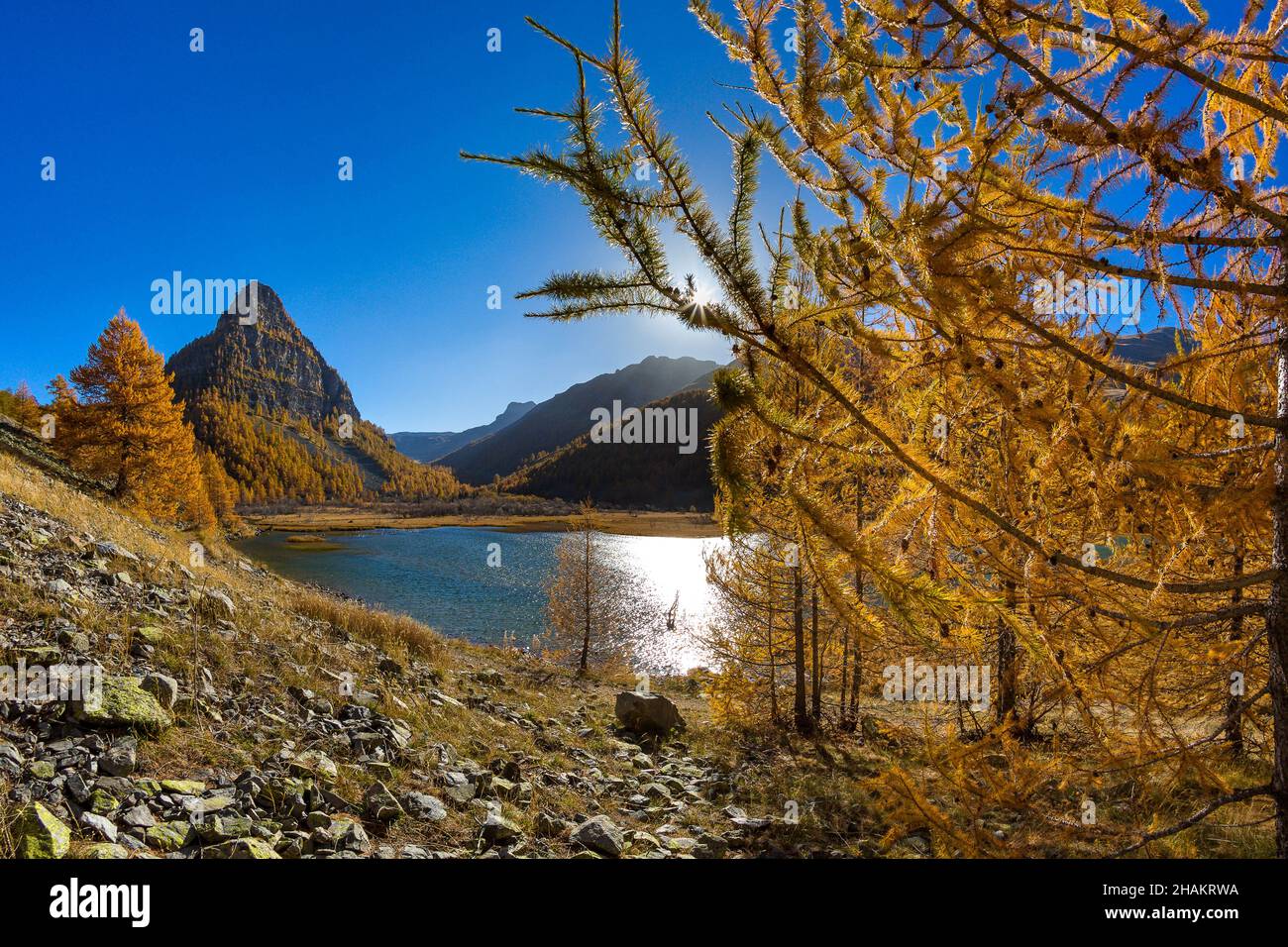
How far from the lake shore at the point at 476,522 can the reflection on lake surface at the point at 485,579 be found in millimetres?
9126

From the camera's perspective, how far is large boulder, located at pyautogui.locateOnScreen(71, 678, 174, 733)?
13.0 ft

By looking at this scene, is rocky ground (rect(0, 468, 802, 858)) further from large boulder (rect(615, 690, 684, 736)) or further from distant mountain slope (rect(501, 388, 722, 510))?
distant mountain slope (rect(501, 388, 722, 510))

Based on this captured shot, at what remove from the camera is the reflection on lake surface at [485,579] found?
89.1ft

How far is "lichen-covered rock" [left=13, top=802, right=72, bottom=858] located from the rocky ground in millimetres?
10

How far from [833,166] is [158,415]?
30.2 metres

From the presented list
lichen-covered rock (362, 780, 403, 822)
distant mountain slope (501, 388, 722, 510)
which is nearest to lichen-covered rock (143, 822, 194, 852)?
lichen-covered rock (362, 780, 403, 822)

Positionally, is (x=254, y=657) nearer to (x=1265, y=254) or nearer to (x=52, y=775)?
(x=52, y=775)

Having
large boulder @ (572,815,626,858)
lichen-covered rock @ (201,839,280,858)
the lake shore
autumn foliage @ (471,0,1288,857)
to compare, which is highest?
autumn foliage @ (471,0,1288,857)

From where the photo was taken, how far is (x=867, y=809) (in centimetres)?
670

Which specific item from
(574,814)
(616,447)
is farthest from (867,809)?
(616,447)

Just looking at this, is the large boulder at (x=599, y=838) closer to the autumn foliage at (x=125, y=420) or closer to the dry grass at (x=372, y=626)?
the dry grass at (x=372, y=626)

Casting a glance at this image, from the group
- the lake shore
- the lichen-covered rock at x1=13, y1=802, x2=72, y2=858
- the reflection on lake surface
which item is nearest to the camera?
the lichen-covered rock at x1=13, y1=802, x2=72, y2=858

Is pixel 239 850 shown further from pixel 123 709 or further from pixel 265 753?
pixel 123 709

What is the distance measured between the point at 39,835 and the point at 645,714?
8220mm
